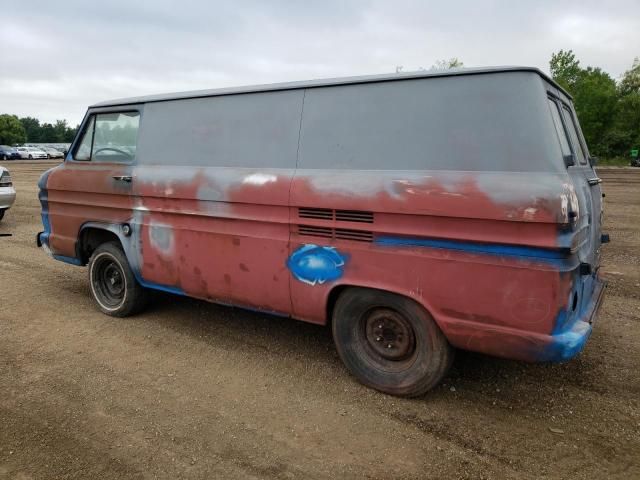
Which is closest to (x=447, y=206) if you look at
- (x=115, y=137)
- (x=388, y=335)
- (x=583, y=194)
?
(x=583, y=194)

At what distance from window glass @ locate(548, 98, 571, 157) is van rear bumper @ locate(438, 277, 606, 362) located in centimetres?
106

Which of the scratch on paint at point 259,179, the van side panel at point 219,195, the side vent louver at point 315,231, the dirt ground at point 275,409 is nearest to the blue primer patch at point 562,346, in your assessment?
the dirt ground at point 275,409

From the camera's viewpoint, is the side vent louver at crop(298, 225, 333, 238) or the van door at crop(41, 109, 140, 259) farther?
the van door at crop(41, 109, 140, 259)

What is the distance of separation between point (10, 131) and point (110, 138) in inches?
3126

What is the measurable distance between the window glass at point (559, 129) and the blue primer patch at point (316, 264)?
5.03ft

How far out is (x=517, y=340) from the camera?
9.23 ft

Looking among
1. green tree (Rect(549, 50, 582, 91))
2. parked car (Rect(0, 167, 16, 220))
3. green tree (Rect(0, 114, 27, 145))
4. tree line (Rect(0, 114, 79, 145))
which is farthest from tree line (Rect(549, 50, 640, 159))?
green tree (Rect(0, 114, 27, 145))

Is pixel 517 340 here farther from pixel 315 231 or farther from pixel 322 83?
pixel 322 83

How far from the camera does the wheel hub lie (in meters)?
3.30

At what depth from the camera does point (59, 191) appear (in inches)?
202

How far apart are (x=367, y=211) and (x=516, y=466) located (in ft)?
5.53

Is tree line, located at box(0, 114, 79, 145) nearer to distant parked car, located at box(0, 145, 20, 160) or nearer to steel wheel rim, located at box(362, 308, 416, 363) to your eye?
distant parked car, located at box(0, 145, 20, 160)

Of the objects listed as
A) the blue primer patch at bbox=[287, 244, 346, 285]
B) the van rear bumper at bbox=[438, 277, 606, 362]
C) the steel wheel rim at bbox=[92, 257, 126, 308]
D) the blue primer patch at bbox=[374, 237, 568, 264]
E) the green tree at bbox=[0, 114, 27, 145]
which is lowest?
the steel wheel rim at bbox=[92, 257, 126, 308]

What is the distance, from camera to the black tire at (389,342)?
10.4ft
